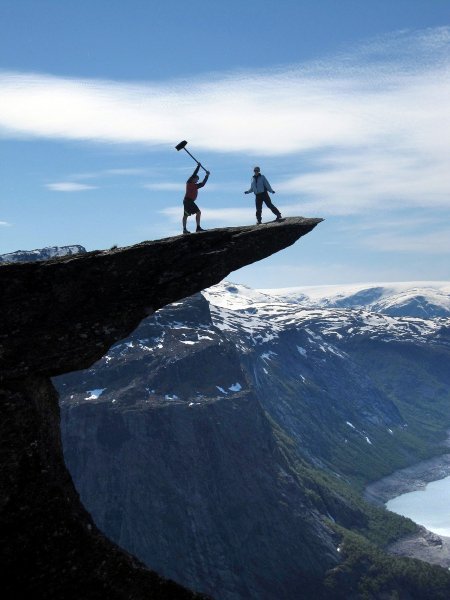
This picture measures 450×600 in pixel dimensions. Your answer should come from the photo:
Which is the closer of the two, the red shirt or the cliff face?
the cliff face

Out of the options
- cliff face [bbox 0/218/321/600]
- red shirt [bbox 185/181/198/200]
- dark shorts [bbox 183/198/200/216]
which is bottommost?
cliff face [bbox 0/218/321/600]

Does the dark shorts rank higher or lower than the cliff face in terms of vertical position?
higher

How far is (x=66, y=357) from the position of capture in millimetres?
39188

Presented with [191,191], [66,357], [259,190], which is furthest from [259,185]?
[66,357]

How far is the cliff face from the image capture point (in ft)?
106

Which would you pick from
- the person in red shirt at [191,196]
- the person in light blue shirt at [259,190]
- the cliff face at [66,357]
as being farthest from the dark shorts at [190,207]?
the cliff face at [66,357]

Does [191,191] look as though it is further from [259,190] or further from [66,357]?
[66,357]

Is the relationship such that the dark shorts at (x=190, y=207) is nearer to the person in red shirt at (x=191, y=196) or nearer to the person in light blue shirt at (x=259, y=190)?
the person in red shirt at (x=191, y=196)

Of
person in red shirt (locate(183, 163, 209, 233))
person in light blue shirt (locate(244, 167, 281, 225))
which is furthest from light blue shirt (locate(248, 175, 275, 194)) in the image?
person in red shirt (locate(183, 163, 209, 233))

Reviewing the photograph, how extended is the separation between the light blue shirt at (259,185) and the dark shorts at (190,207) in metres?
4.59

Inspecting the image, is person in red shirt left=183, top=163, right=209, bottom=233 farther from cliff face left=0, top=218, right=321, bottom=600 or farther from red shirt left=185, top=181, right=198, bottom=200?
cliff face left=0, top=218, right=321, bottom=600

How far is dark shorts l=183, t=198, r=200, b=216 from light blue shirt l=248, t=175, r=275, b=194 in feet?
15.1

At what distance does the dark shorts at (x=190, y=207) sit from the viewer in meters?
51.6

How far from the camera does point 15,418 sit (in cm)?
3475
